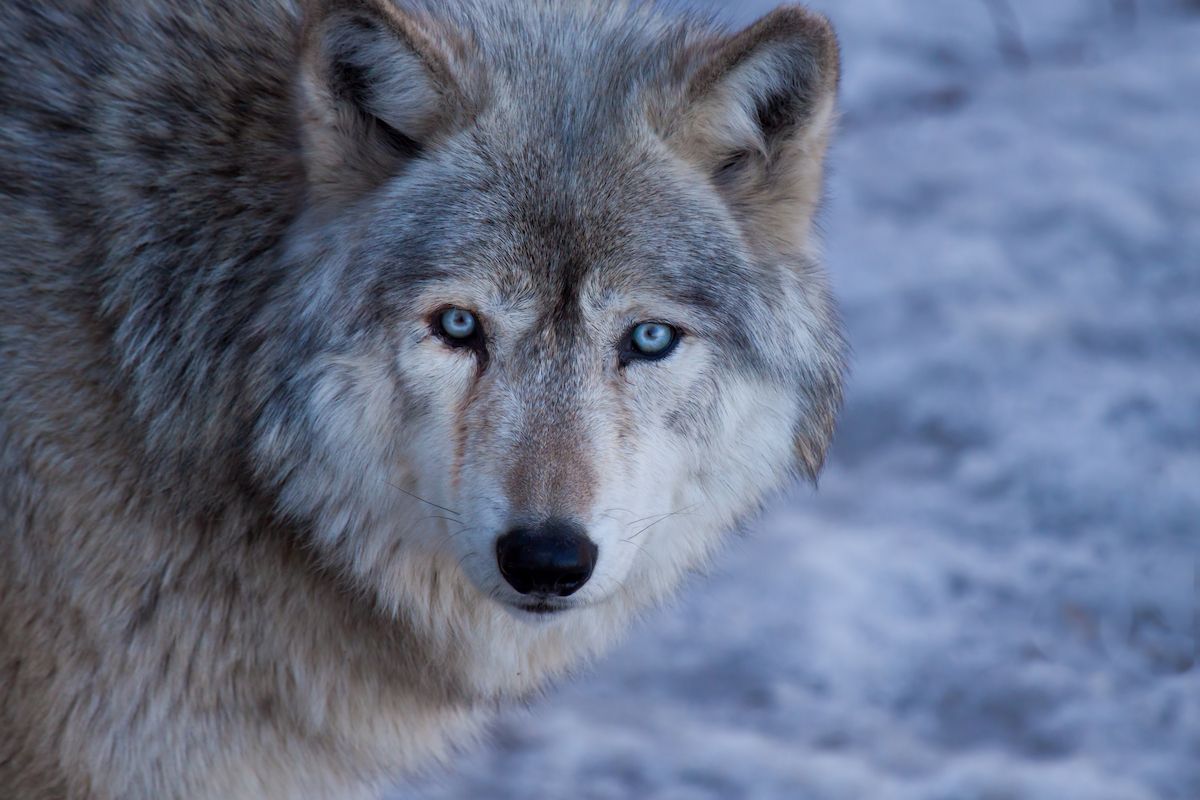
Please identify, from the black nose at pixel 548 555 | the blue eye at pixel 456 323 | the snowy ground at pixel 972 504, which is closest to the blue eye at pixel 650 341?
the blue eye at pixel 456 323

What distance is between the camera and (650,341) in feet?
9.60

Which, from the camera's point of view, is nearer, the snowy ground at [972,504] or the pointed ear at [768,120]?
the pointed ear at [768,120]

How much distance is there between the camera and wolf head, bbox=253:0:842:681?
110 inches

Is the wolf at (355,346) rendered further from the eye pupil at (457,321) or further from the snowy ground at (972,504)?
the snowy ground at (972,504)

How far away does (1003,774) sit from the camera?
13.8 ft

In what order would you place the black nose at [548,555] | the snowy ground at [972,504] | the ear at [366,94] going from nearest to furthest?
the black nose at [548,555] < the ear at [366,94] < the snowy ground at [972,504]

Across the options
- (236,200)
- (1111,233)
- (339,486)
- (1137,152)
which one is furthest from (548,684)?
(1137,152)

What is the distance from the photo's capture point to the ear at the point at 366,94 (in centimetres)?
277

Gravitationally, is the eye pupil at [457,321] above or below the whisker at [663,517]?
above

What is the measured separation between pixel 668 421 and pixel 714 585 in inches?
81.2

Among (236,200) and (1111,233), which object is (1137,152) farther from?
(236,200)

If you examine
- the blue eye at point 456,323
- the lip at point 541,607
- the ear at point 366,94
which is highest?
the ear at point 366,94

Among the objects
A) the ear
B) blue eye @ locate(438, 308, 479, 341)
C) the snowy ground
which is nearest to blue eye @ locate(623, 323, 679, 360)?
blue eye @ locate(438, 308, 479, 341)

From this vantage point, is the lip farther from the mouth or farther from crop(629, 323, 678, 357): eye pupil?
crop(629, 323, 678, 357): eye pupil
